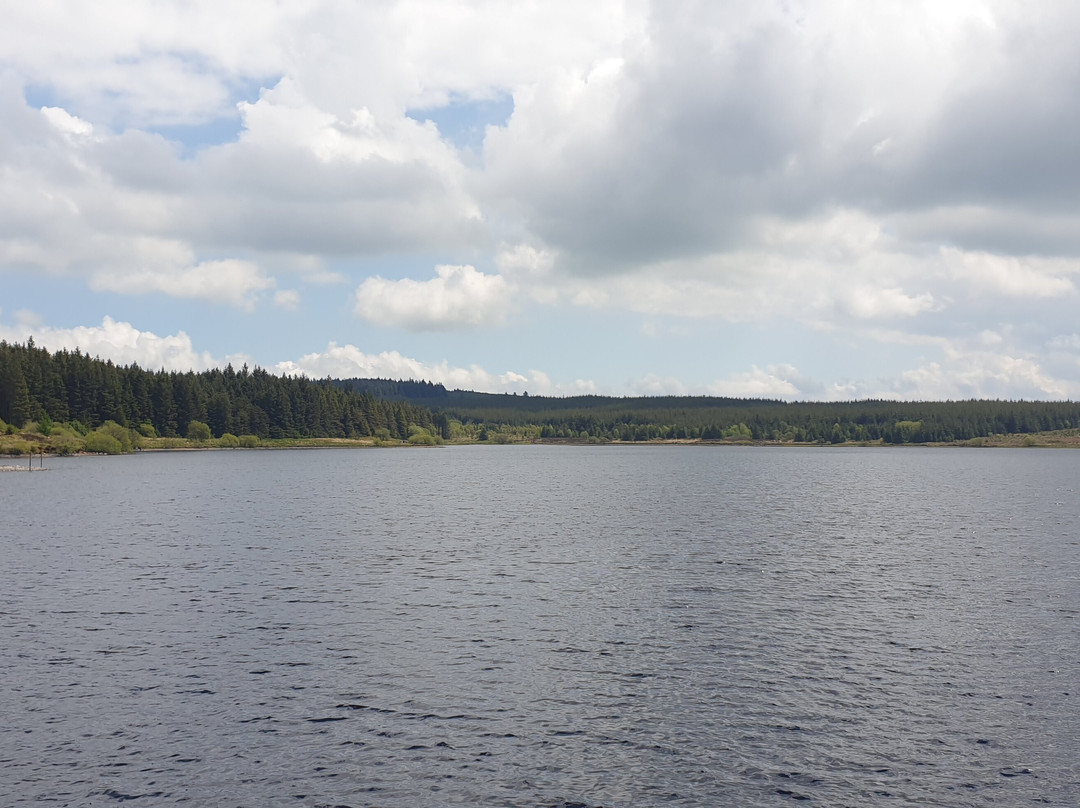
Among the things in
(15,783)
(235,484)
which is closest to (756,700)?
(15,783)

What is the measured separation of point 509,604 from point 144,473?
148 meters

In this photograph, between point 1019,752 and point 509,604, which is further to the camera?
point 509,604

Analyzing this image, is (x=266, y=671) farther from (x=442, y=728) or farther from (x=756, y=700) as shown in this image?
(x=756, y=700)

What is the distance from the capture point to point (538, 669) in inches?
1334

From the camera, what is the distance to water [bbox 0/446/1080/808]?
23828mm

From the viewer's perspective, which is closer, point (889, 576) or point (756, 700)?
point (756, 700)

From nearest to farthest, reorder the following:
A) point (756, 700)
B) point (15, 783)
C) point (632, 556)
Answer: point (15, 783), point (756, 700), point (632, 556)

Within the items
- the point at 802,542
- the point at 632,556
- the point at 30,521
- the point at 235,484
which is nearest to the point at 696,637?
the point at 632,556

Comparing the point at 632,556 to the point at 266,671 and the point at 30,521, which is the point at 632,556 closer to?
the point at 266,671

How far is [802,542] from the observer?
7188 centimetres

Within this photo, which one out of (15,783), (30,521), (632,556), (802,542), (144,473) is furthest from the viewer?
(144,473)

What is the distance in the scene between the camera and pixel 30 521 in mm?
85562

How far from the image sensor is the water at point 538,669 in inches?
938

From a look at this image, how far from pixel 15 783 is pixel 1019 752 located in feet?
101
